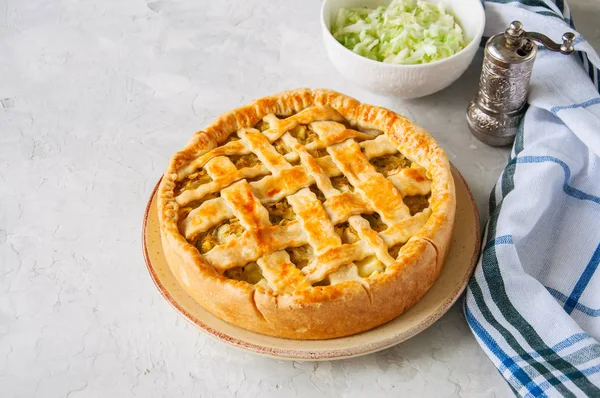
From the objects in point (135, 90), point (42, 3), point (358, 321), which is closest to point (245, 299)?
point (358, 321)

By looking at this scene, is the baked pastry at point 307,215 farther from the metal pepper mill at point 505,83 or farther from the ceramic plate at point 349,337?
the metal pepper mill at point 505,83

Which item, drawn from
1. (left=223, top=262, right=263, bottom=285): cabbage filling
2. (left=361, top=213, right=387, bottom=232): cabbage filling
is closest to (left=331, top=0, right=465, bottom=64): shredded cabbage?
(left=361, top=213, right=387, bottom=232): cabbage filling

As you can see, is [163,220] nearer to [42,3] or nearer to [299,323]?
[299,323]

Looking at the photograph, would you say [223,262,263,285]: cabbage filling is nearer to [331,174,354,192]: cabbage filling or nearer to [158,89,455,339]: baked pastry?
[158,89,455,339]: baked pastry

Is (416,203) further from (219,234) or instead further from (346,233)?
(219,234)

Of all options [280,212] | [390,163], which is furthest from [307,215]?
[390,163]
